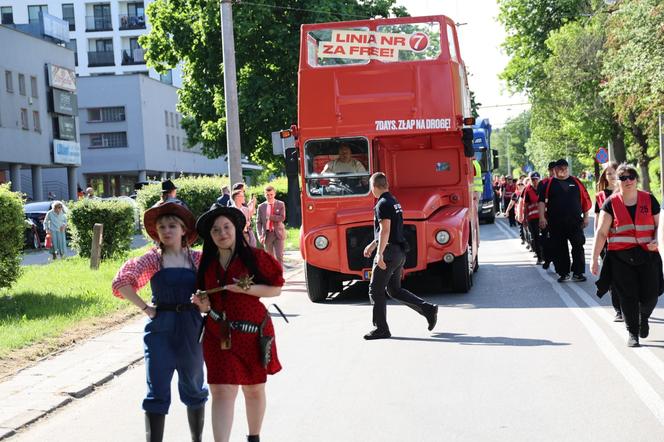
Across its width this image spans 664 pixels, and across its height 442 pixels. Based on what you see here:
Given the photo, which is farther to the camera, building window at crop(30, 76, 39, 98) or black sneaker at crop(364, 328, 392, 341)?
building window at crop(30, 76, 39, 98)

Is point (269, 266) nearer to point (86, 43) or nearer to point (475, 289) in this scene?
point (475, 289)

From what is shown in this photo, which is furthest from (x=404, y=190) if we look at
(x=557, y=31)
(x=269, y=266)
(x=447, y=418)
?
(x=557, y=31)

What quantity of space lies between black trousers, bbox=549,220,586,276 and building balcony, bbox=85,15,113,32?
75221 mm

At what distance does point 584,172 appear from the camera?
84938 mm

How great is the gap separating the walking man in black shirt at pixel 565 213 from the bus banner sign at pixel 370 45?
2.82 metres

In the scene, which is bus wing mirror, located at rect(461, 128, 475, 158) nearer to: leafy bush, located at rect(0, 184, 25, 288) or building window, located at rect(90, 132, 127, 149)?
leafy bush, located at rect(0, 184, 25, 288)

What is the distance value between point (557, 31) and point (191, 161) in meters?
40.2

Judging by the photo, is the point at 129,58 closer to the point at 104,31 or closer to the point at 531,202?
the point at 104,31

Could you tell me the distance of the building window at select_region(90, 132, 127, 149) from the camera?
75.3 m

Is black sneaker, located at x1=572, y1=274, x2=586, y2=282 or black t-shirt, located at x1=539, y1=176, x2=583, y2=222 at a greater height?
black t-shirt, located at x1=539, y1=176, x2=583, y2=222

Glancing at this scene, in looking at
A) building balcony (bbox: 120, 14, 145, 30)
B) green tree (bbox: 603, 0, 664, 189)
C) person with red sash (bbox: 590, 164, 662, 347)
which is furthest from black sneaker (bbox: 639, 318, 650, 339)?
building balcony (bbox: 120, 14, 145, 30)

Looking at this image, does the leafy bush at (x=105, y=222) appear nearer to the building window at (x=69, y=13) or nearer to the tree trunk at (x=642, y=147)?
the tree trunk at (x=642, y=147)

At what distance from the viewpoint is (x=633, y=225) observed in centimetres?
932

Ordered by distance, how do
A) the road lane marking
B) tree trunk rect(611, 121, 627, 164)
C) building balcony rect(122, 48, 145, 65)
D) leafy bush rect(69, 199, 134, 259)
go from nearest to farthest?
1. the road lane marking
2. leafy bush rect(69, 199, 134, 259)
3. tree trunk rect(611, 121, 627, 164)
4. building balcony rect(122, 48, 145, 65)
